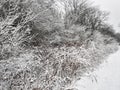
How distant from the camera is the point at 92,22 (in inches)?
1257

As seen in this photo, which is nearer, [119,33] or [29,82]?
[29,82]

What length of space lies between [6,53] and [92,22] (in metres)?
27.1

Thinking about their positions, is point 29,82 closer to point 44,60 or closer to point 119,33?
point 44,60

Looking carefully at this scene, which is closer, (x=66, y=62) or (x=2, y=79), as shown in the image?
(x=2, y=79)

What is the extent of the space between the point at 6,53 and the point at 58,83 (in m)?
1.86

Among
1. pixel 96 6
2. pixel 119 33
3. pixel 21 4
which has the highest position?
pixel 96 6

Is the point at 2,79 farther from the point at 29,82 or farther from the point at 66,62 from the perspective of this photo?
the point at 66,62

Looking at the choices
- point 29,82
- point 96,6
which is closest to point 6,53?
point 29,82

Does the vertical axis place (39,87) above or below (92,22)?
below

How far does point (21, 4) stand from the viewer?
913cm

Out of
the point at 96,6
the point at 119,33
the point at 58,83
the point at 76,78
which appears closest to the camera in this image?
the point at 58,83

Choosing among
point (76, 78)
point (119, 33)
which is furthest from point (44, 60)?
point (119, 33)

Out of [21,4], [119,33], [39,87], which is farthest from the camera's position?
[119,33]

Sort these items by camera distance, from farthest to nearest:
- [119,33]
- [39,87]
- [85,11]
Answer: [119,33] → [85,11] → [39,87]
